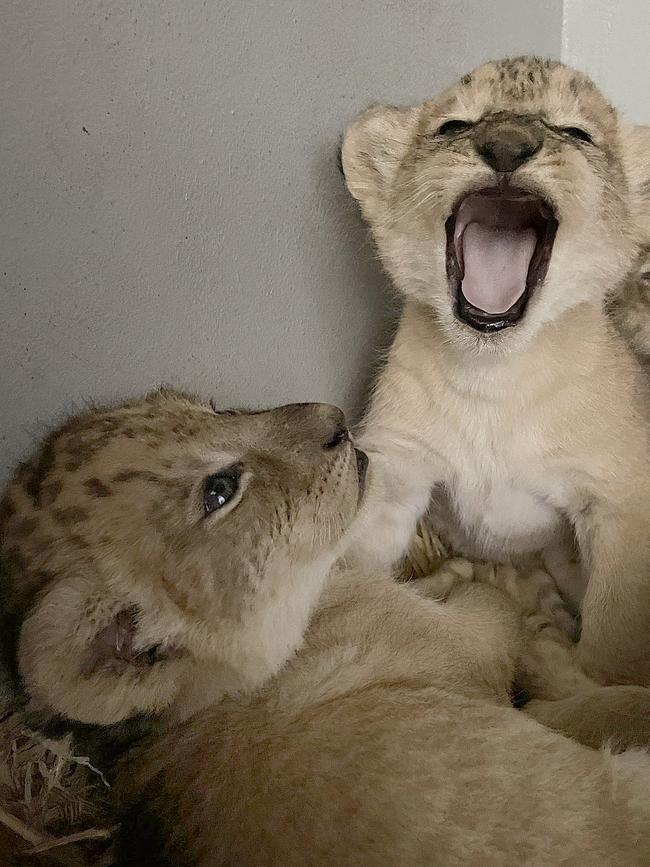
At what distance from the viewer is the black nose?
1406mm

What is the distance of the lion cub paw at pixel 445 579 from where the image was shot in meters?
2.00

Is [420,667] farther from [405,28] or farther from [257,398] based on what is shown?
[405,28]

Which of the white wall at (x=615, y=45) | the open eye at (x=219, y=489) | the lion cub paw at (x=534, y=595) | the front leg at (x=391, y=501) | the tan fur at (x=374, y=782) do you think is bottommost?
the lion cub paw at (x=534, y=595)

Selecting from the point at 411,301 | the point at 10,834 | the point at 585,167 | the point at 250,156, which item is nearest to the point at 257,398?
the point at 411,301

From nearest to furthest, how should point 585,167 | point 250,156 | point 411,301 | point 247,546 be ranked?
point 247,546 → point 585,167 → point 250,156 → point 411,301

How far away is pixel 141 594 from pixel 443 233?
85 cm

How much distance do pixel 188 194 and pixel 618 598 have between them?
1.15 metres

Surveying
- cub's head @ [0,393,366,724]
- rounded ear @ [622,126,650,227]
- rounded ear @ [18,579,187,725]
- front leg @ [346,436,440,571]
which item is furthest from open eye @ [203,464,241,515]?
rounded ear @ [622,126,650,227]

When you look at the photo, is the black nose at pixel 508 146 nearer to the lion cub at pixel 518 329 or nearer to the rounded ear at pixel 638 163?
the lion cub at pixel 518 329

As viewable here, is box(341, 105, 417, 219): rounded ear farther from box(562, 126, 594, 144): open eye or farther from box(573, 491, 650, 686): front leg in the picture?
box(573, 491, 650, 686): front leg

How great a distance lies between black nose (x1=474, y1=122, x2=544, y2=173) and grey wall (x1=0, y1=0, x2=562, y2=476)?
460mm

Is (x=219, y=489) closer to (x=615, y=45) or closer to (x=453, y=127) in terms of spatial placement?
(x=453, y=127)

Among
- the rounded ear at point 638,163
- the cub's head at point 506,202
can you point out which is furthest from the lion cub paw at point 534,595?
the rounded ear at point 638,163

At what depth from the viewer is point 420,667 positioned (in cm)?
158
